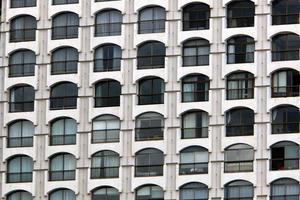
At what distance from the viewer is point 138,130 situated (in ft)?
394

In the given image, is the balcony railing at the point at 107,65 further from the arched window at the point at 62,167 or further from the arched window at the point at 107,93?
the arched window at the point at 62,167

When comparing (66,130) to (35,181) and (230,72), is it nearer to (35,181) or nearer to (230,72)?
(35,181)

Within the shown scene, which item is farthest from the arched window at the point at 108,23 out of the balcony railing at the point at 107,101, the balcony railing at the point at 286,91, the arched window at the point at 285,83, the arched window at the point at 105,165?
the balcony railing at the point at 286,91

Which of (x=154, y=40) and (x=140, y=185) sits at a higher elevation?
(x=154, y=40)

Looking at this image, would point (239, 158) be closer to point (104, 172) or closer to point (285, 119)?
point (285, 119)

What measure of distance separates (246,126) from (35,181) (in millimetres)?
17158

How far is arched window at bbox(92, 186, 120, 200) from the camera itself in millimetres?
119625

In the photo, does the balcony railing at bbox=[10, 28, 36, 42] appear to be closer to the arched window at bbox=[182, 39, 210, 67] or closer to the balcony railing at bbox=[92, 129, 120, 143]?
the balcony railing at bbox=[92, 129, 120, 143]

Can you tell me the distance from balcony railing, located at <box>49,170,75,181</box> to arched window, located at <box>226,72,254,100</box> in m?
13.7

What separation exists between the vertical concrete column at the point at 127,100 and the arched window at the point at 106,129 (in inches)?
25.4

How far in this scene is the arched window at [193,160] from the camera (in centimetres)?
11819

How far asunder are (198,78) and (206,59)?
159 cm

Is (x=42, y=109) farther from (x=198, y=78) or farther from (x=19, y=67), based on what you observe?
(x=198, y=78)

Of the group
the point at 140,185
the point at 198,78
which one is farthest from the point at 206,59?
the point at 140,185
